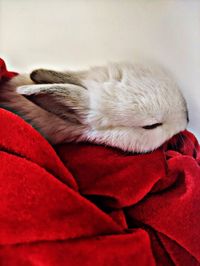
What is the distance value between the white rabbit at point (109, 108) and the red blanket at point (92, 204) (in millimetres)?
23

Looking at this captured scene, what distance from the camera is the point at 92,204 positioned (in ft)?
1.26

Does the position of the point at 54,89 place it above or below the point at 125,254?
above

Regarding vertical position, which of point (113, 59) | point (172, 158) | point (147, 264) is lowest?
point (147, 264)

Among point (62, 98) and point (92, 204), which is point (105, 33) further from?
point (92, 204)

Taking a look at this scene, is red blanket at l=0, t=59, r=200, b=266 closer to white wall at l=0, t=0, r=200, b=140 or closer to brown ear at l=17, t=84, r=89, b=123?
brown ear at l=17, t=84, r=89, b=123

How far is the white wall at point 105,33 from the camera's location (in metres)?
0.48

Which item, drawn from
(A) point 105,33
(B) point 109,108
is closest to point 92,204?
(B) point 109,108

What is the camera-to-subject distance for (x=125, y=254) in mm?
372

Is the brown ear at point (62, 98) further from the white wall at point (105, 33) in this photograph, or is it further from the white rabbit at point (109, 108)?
A: the white wall at point (105, 33)

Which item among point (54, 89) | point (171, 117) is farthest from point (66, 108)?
point (171, 117)

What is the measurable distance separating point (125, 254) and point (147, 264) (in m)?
0.04

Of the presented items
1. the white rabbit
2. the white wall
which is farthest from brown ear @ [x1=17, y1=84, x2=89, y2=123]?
the white wall

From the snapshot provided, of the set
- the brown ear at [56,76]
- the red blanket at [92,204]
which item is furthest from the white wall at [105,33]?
the red blanket at [92,204]

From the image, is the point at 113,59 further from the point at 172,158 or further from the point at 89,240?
the point at 89,240
